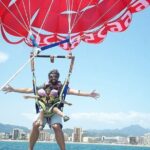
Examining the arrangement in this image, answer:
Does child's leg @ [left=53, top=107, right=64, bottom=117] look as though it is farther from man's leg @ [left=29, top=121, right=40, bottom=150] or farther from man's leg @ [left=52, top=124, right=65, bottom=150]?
man's leg @ [left=29, top=121, right=40, bottom=150]

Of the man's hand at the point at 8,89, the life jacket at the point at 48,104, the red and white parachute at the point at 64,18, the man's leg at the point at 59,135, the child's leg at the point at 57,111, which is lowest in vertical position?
the man's leg at the point at 59,135

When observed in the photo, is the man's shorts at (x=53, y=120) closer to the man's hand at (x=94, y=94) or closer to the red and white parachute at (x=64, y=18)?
the man's hand at (x=94, y=94)

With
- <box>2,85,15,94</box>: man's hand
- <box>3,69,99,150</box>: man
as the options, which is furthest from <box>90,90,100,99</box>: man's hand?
<box>2,85,15,94</box>: man's hand

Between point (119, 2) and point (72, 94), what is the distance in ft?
14.0

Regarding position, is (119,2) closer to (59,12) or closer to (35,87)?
(59,12)

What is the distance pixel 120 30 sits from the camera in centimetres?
1170

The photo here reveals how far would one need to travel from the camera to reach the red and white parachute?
11.8 m

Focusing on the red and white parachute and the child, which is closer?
the child

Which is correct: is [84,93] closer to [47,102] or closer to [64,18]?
[47,102]

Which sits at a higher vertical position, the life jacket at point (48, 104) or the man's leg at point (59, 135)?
the life jacket at point (48, 104)

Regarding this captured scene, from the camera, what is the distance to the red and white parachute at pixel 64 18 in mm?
11758

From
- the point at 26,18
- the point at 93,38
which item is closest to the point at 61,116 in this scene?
the point at 93,38

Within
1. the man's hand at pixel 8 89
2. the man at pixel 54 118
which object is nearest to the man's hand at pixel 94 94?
the man at pixel 54 118

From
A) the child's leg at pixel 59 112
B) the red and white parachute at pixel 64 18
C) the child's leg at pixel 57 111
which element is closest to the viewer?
the child's leg at pixel 59 112
